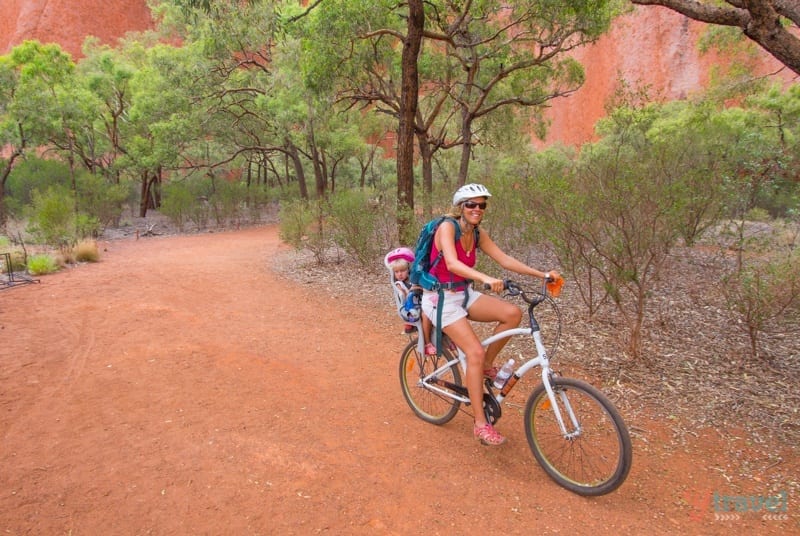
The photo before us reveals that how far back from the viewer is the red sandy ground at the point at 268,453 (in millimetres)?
2582

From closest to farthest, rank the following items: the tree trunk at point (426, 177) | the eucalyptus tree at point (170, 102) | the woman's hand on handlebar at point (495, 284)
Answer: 1. the woman's hand on handlebar at point (495, 284)
2. the tree trunk at point (426, 177)
3. the eucalyptus tree at point (170, 102)

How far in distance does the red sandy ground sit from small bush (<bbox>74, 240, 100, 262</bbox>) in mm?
5392

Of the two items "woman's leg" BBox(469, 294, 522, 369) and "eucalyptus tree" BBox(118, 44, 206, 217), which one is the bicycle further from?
"eucalyptus tree" BBox(118, 44, 206, 217)

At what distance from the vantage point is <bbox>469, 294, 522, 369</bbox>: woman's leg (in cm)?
298

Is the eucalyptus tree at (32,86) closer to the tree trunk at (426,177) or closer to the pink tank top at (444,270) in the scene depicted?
the tree trunk at (426,177)

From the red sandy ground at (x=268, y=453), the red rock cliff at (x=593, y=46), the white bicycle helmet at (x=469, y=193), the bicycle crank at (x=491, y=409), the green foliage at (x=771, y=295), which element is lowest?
the red sandy ground at (x=268, y=453)

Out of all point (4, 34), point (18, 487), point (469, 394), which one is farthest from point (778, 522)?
point (4, 34)

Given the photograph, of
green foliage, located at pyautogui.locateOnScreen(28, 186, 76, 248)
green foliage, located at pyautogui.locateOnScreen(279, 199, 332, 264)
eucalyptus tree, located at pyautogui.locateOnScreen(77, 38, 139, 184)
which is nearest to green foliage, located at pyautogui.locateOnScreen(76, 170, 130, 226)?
eucalyptus tree, located at pyautogui.locateOnScreen(77, 38, 139, 184)

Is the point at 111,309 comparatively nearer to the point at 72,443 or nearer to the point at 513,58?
the point at 72,443

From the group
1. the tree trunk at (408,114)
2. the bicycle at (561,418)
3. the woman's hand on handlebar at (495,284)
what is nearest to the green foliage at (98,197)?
the tree trunk at (408,114)

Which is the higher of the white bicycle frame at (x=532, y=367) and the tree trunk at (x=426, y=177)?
the tree trunk at (x=426, y=177)

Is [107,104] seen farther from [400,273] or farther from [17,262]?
[400,273]

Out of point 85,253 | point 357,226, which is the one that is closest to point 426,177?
point 357,226

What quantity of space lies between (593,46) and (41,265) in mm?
40951
